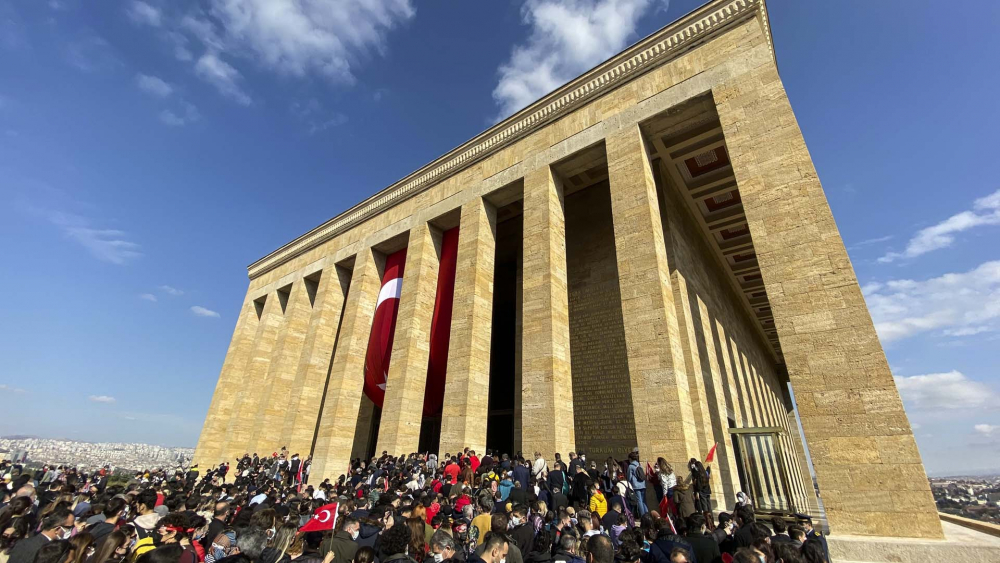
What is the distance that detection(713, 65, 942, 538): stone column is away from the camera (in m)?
6.68

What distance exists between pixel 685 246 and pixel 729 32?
661 centimetres

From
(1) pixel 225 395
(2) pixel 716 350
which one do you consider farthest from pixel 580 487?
(1) pixel 225 395

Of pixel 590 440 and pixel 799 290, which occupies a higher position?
pixel 799 290

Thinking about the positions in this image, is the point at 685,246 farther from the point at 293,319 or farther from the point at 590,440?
the point at 293,319

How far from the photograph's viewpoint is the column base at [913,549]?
5547 mm

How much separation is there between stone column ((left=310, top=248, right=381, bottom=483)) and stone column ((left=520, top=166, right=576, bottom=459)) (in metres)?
7.57

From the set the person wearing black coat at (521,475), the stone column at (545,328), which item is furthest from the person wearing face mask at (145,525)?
the stone column at (545,328)

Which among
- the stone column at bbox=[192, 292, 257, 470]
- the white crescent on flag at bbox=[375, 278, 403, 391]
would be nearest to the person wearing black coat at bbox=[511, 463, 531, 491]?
the white crescent on flag at bbox=[375, 278, 403, 391]

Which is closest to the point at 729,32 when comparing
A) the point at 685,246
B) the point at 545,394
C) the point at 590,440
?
the point at 685,246

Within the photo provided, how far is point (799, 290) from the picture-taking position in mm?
8445

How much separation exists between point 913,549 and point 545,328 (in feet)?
25.5

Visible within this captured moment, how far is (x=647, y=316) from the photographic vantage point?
405 inches

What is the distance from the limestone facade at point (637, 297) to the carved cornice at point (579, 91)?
0.06m

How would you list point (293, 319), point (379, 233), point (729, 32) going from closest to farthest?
1. point (729, 32)
2. point (379, 233)
3. point (293, 319)
